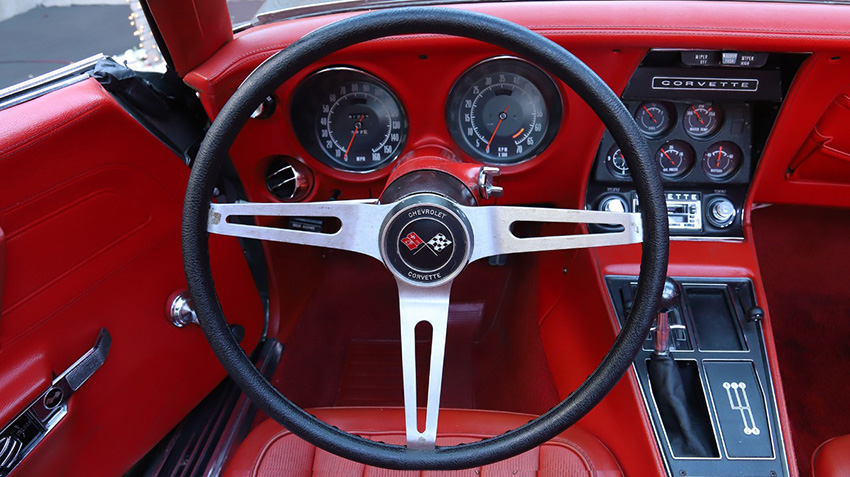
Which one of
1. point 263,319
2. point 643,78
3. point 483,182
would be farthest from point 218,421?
point 643,78

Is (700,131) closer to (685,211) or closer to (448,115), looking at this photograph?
(685,211)

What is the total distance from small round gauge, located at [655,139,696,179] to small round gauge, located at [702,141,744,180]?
4 cm

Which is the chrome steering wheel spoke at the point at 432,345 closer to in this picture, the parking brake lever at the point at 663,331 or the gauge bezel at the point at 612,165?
the parking brake lever at the point at 663,331

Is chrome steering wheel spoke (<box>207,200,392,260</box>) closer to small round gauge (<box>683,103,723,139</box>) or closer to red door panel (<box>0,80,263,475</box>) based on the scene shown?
red door panel (<box>0,80,263,475</box>)

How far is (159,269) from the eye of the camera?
4.50ft

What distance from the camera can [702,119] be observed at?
155 centimetres

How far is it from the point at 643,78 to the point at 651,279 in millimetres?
682

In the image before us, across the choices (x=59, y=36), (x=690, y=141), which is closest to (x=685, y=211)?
(x=690, y=141)

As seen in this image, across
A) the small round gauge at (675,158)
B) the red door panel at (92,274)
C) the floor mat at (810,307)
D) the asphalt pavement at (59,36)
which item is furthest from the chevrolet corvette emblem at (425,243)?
Result: the floor mat at (810,307)

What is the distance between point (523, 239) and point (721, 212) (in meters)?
0.88

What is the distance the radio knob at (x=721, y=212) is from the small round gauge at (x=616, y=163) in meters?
0.26

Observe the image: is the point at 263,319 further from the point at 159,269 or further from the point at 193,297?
the point at 193,297

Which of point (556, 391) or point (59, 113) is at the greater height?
point (59, 113)

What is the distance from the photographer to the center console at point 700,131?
4.66 ft
